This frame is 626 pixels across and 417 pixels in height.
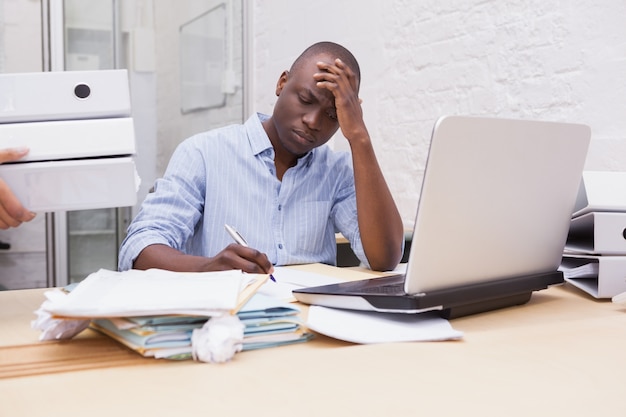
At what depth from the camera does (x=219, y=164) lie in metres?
1.46

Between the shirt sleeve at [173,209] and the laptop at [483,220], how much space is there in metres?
0.40

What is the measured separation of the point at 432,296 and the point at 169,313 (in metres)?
0.34

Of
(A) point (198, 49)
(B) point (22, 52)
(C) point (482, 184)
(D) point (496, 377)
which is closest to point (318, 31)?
(A) point (198, 49)

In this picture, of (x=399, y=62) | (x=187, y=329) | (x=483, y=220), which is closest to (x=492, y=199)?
(x=483, y=220)

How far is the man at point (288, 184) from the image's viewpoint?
1387 mm

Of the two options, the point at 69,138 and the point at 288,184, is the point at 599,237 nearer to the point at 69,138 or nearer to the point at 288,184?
the point at 288,184

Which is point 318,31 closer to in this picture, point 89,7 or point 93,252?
point 89,7

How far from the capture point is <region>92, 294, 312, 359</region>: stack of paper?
693 millimetres

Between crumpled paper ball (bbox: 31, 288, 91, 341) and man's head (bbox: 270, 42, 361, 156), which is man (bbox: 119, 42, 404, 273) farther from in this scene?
crumpled paper ball (bbox: 31, 288, 91, 341)

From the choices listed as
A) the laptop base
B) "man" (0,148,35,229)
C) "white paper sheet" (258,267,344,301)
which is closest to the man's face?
"white paper sheet" (258,267,344,301)

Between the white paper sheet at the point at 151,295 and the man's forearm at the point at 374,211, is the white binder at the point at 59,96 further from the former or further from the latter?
the man's forearm at the point at 374,211

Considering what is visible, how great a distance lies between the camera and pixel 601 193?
1.15m

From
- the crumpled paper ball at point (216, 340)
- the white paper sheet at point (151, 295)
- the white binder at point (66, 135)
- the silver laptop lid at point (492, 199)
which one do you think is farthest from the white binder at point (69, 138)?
the silver laptop lid at point (492, 199)

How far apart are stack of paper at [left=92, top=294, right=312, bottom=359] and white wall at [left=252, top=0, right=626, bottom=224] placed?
1.04m
